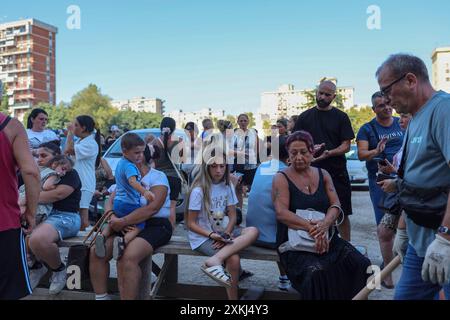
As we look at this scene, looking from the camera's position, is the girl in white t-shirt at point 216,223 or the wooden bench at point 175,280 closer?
the girl in white t-shirt at point 216,223

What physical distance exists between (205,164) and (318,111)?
1693 millimetres

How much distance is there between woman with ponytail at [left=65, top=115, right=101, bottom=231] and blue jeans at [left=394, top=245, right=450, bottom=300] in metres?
4.41

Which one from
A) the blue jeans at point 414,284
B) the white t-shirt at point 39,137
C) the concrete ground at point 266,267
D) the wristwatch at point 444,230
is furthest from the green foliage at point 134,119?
the wristwatch at point 444,230

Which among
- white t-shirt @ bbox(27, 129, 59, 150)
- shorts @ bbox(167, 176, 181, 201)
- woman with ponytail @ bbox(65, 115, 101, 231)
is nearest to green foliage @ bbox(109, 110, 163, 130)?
white t-shirt @ bbox(27, 129, 59, 150)

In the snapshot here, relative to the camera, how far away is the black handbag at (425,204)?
7.34 ft

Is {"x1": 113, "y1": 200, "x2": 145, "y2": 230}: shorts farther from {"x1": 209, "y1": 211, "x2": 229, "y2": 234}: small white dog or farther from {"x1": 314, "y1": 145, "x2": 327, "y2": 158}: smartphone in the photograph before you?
{"x1": 314, "y1": 145, "x2": 327, "y2": 158}: smartphone

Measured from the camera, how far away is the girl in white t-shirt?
11.8 ft

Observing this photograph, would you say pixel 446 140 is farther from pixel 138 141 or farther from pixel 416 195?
pixel 138 141

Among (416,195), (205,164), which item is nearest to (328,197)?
(205,164)

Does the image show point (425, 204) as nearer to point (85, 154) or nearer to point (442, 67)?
point (85, 154)

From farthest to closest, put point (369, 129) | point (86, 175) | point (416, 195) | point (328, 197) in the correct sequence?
1. point (86, 175)
2. point (369, 129)
3. point (328, 197)
4. point (416, 195)

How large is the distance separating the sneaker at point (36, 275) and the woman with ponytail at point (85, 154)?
1.50 m

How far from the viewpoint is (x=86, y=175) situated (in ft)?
19.4

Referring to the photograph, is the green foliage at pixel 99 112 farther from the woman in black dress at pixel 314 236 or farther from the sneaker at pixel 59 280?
the woman in black dress at pixel 314 236
